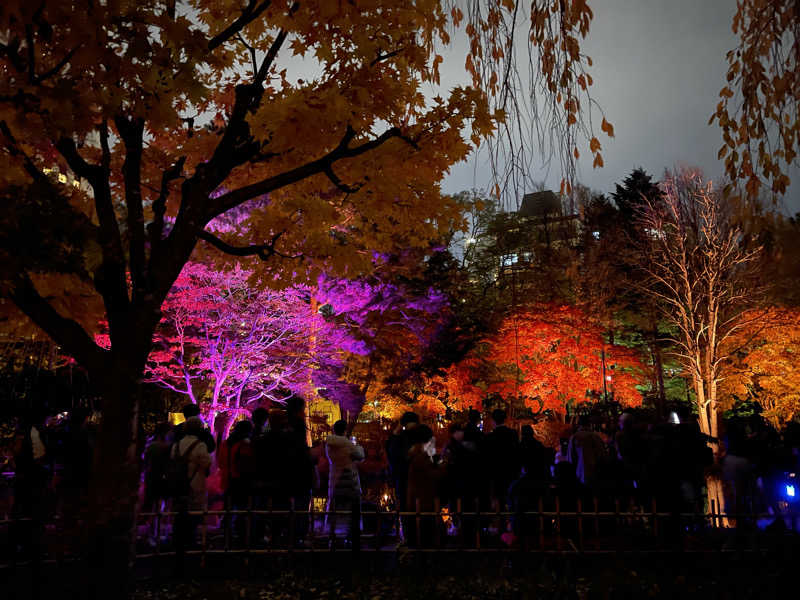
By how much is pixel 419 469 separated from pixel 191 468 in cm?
285

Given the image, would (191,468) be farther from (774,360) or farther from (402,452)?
(774,360)

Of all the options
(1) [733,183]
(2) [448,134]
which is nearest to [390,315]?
(2) [448,134]

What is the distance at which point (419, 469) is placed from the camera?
6816 mm

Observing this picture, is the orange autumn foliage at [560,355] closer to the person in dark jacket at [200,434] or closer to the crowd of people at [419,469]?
the crowd of people at [419,469]

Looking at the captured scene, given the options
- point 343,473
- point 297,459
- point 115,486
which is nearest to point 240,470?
point 297,459

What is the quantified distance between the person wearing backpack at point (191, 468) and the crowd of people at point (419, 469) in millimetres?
12

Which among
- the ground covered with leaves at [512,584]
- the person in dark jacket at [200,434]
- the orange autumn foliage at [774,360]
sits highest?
the orange autumn foliage at [774,360]

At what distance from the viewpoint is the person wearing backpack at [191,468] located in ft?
22.5

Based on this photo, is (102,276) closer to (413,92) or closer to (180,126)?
(180,126)

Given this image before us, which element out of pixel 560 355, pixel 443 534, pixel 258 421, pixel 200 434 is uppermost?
pixel 560 355

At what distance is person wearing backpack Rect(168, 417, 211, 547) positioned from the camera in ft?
22.5

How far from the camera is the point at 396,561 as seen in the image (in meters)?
6.36

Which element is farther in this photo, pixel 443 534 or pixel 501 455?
pixel 501 455

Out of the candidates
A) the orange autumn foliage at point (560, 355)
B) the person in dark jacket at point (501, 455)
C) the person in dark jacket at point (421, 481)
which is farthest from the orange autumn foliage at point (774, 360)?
the person in dark jacket at point (421, 481)
